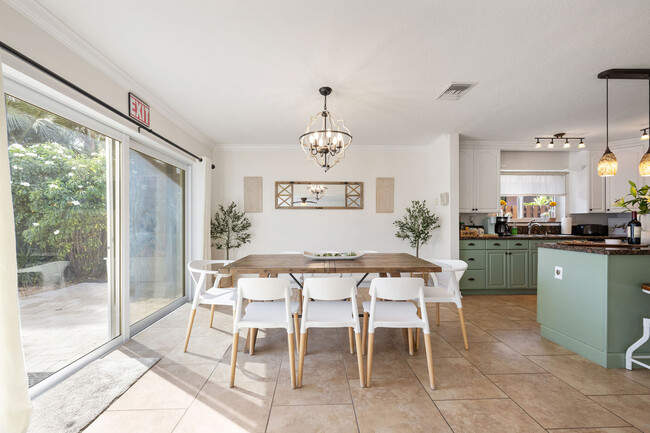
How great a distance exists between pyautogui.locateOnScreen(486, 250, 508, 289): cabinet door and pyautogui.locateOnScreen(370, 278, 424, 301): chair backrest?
10.9ft

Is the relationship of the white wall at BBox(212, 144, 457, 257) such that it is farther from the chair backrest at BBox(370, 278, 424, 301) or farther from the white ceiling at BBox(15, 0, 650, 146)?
the chair backrest at BBox(370, 278, 424, 301)

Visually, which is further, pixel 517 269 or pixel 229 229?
pixel 229 229

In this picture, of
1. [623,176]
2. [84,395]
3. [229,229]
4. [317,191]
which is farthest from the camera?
[317,191]

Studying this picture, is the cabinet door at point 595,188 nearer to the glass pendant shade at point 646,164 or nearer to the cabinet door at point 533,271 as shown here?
the cabinet door at point 533,271

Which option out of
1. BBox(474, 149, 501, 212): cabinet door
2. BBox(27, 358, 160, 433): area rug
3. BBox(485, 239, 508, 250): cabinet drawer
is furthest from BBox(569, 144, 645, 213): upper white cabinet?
BBox(27, 358, 160, 433): area rug

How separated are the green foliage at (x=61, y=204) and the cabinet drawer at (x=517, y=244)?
5467 mm

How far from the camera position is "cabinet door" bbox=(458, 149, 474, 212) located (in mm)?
5246

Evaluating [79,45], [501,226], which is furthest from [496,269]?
[79,45]

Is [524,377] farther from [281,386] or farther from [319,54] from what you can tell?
[319,54]

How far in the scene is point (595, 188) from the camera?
17.3ft

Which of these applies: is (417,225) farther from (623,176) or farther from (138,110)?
(138,110)

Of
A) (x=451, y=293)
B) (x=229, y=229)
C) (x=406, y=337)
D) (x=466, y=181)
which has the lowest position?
(x=406, y=337)

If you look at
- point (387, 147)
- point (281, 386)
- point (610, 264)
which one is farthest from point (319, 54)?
point (387, 147)

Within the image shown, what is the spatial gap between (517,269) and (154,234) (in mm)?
5397
